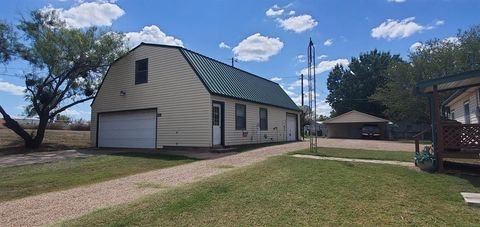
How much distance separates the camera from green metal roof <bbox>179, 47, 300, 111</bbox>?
17.4 m

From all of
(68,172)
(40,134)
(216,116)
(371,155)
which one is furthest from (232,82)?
(68,172)

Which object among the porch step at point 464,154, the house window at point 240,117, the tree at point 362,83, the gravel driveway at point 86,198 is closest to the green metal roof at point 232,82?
the house window at point 240,117

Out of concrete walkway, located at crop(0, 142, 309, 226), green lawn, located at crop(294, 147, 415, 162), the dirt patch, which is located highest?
the dirt patch

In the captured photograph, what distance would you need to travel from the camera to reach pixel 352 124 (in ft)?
138

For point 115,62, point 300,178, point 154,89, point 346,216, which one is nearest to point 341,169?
point 300,178

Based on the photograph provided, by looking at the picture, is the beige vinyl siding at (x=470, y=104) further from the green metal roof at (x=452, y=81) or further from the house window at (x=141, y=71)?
the house window at (x=141, y=71)

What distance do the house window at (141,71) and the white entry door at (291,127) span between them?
11936mm

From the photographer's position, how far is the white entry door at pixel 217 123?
55.4 ft

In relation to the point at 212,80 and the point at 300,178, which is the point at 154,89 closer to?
the point at 212,80

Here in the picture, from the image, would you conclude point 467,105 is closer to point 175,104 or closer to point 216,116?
point 216,116

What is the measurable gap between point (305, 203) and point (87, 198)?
4.25m

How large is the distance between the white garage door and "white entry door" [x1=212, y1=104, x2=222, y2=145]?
3587 millimetres

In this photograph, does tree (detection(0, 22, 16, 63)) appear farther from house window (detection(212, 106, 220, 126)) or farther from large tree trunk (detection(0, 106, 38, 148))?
house window (detection(212, 106, 220, 126))

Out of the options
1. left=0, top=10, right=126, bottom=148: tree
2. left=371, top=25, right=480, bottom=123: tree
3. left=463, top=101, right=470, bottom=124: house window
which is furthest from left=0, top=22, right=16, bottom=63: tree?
left=371, top=25, right=480, bottom=123: tree
